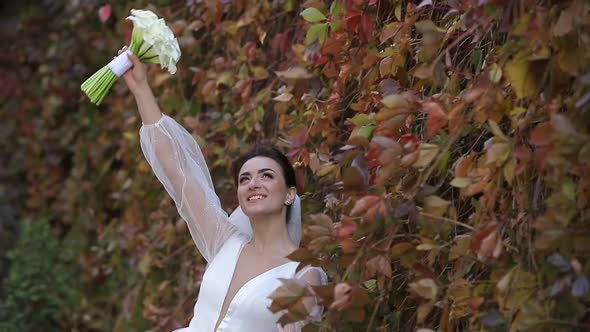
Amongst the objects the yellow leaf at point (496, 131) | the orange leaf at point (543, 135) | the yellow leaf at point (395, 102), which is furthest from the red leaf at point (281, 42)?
the orange leaf at point (543, 135)

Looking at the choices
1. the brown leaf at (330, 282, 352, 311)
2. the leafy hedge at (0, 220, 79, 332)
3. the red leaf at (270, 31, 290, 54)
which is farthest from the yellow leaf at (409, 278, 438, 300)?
the leafy hedge at (0, 220, 79, 332)

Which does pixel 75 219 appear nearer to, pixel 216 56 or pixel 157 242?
pixel 157 242

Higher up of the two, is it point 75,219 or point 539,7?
point 539,7

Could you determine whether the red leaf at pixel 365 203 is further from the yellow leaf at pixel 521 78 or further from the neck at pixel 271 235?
the neck at pixel 271 235

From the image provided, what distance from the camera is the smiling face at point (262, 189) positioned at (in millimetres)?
2793

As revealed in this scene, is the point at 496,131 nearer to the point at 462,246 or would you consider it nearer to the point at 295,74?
the point at 462,246

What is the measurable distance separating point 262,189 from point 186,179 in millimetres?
257

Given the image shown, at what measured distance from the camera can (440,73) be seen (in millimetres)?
2176

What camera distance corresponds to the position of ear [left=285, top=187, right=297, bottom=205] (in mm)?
2850

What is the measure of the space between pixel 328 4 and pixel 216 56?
0.86 meters

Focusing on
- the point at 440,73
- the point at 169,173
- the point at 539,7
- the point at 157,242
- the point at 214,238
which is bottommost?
the point at 157,242

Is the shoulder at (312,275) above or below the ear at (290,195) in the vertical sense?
below

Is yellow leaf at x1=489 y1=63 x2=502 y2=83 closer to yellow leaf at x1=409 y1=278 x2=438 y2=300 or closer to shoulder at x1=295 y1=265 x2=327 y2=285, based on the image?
yellow leaf at x1=409 y1=278 x2=438 y2=300

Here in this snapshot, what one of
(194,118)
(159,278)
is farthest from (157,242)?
(194,118)
